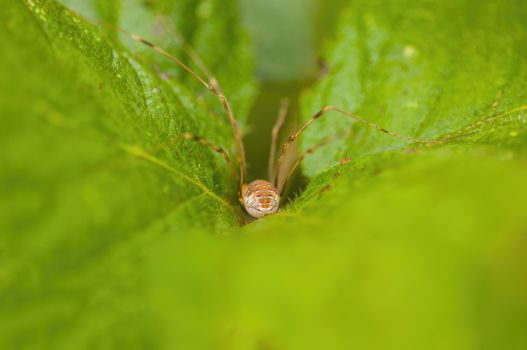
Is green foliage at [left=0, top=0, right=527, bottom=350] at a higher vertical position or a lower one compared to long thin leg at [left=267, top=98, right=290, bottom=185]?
higher

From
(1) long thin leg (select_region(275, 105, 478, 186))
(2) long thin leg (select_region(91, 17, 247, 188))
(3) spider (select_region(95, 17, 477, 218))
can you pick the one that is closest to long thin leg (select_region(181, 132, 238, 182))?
(3) spider (select_region(95, 17, 477, 218))

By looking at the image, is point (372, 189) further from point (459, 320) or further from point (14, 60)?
point (14, 60)

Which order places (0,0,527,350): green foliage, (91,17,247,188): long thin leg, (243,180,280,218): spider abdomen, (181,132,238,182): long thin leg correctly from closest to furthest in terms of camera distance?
(0,0,527,350): green foliage, (181,132,238,182): long thin leg, (243,180,280,218): spider abdomen, (91,17,247,188): long thin leg

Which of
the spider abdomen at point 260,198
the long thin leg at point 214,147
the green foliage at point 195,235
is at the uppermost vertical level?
the green foliage at point 195,235

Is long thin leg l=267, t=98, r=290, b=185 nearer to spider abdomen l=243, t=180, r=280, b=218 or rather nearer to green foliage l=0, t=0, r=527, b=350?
spider abdomen l=243, t=180, r=280, b=218

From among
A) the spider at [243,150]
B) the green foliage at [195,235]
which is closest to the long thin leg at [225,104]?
the spider at [243,150]

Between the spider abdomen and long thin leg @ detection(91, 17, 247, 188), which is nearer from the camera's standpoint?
the spider abdomen

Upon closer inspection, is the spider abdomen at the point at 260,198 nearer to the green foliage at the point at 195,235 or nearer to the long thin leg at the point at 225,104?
the long thin leg at the point at 225,104
